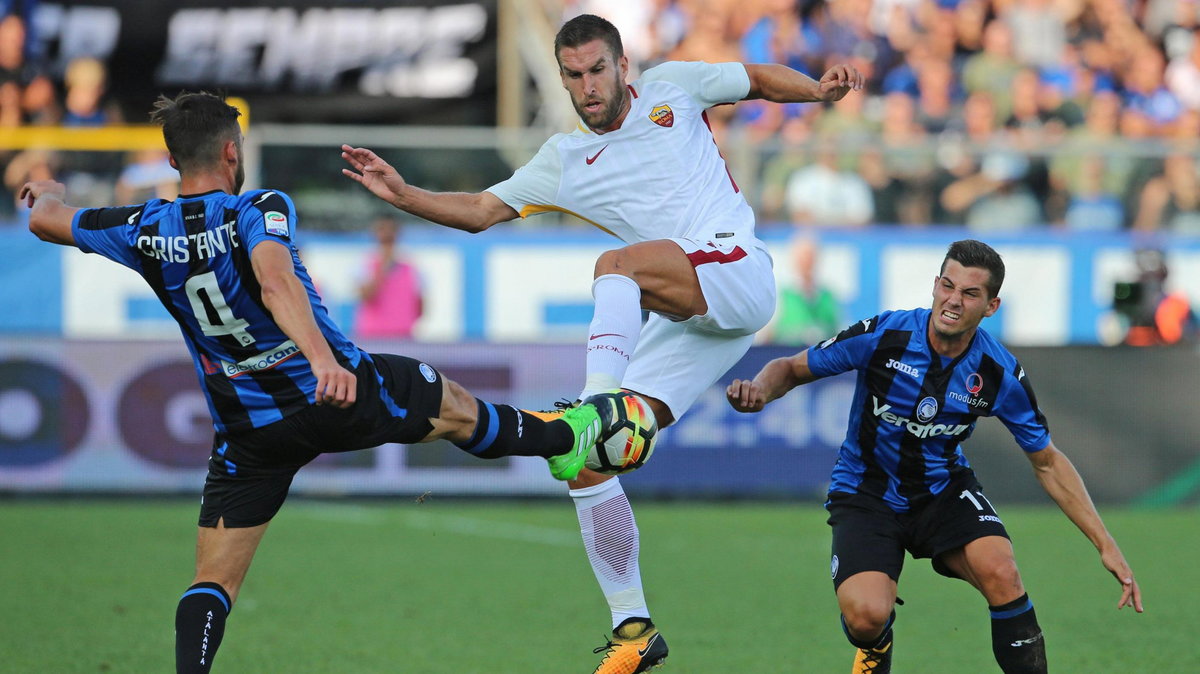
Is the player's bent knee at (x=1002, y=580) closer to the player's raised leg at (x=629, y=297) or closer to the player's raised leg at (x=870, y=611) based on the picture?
the player's raised leg at (x=870, y=611)

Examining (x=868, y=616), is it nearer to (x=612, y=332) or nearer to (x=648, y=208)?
(x=612, y=332)

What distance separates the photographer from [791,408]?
1279cm

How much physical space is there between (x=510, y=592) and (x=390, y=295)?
472 cm

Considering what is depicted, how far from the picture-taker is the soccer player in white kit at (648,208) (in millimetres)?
5934

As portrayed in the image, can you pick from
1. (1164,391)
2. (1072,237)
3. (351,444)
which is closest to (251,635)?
(351,444)

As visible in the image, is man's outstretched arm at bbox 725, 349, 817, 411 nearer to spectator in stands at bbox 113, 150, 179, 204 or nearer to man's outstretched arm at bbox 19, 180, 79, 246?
man's outstretched arm at bbox 19, 180, 79, 246

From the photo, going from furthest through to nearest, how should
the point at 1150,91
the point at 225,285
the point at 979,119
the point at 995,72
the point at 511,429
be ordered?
the point at 1150,91
the point at 995,72
the point at 979,119
the point at 511,429
the point at 225,285

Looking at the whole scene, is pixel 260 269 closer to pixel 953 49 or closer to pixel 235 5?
pixel 235 5

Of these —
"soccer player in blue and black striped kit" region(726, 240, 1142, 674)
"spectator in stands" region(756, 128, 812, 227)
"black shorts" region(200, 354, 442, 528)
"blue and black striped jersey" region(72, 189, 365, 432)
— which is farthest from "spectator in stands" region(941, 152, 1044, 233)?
"blue and black striped jersey" region(72, 189, 365, 432)

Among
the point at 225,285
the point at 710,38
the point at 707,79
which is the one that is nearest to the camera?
the point at 225,285

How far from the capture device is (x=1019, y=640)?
19.2 feet

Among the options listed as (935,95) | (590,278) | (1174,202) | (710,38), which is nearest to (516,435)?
(590,278)

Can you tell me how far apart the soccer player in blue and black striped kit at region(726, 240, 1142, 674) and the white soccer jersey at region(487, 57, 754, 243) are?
71 centimetres

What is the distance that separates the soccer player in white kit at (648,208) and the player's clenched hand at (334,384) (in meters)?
A: 1.20
